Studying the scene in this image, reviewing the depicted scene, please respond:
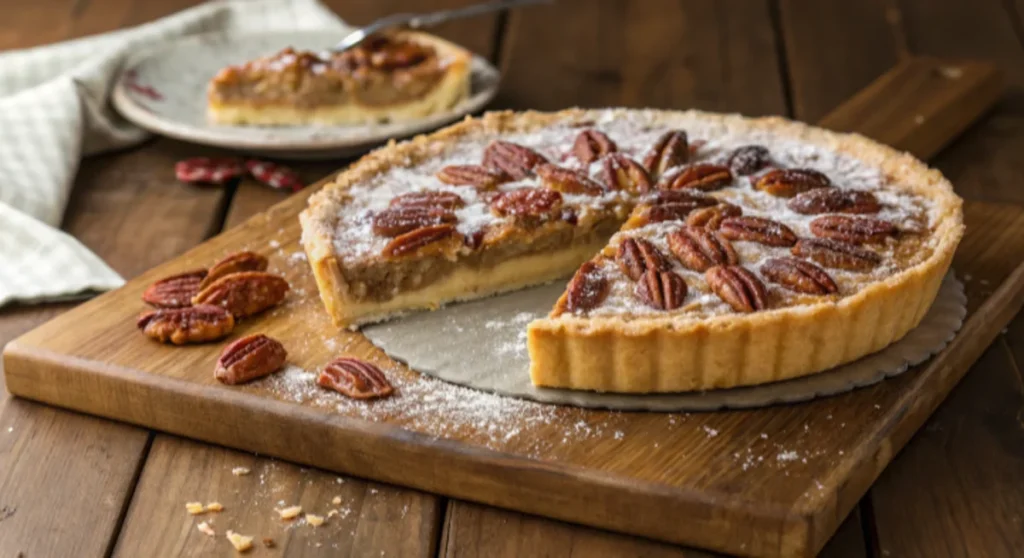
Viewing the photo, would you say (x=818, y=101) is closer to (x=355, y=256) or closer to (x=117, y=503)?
(x=355, y=256)

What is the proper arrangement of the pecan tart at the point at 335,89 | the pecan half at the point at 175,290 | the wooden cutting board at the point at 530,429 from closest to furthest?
the wooden cutting board at the point at 530,429
the pecan half at the point at 175,290
the pecan tart at the point at 335,89

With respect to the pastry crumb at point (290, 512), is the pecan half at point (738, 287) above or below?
above

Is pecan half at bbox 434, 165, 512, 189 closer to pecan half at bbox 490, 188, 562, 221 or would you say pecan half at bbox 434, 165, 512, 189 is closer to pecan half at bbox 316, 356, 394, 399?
pecan half at bbox 490, 188, 562, 221

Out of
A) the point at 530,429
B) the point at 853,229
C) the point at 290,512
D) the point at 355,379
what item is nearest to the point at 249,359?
the point at 355,379

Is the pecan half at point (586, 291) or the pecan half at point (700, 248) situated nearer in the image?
the pecan half at point (586, 291)

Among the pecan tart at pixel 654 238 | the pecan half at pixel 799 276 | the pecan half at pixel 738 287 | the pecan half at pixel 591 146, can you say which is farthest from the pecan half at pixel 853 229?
the pecan half at pixel 591 146

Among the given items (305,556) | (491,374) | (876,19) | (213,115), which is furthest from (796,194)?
(876,19)

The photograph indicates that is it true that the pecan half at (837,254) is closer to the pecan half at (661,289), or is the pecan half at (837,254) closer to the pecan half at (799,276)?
the pecan half at (799,276)
